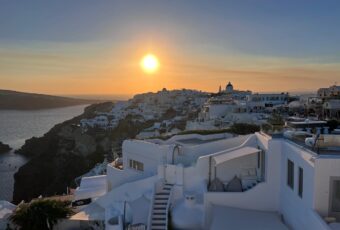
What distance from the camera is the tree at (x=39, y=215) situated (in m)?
13.6

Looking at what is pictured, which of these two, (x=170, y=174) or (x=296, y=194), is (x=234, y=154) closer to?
(x=170, y=174)

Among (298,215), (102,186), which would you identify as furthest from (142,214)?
(102,186)

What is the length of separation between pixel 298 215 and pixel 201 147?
6.28 m

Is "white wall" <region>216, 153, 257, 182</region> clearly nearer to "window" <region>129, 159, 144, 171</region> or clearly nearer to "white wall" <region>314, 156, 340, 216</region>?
"window" <region>129, 159, 144, 171</region>

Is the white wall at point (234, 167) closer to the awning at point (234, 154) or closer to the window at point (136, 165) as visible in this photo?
the awning at point (234, 154)

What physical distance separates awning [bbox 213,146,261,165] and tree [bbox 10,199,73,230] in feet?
22.2

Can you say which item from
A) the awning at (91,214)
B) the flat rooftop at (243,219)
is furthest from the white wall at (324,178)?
the awning at (91,214)

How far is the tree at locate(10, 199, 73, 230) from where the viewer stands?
1365cm

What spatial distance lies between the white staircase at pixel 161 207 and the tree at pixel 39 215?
13.1 ft

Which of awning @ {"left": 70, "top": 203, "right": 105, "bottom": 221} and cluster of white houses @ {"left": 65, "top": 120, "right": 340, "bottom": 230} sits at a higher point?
cluster of white houses @ {"left": 65, "top": 120, "right": 340, "bottom": 230}

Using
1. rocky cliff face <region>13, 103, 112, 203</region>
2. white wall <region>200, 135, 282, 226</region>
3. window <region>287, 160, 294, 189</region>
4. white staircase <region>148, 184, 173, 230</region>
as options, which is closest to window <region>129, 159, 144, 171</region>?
white staircase <region>148, 184, 173, 230</region>

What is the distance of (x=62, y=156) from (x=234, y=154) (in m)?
55.0

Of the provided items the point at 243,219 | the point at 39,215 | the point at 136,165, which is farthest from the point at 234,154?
the point at 39,215

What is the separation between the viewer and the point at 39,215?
13.7 metres
